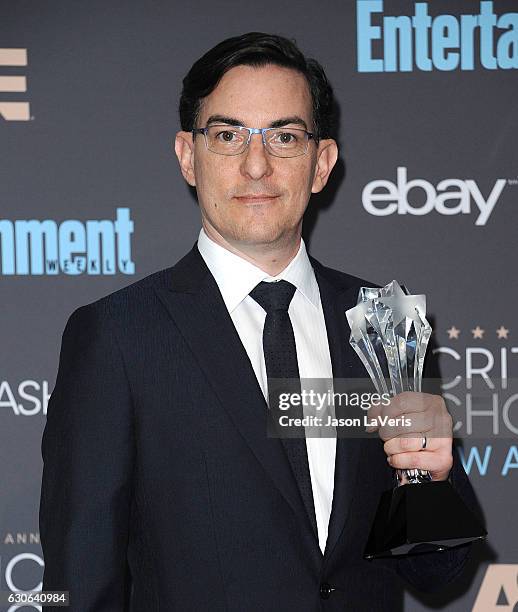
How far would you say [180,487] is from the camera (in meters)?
1.58

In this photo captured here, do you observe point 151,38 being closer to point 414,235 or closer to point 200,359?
point 414,235

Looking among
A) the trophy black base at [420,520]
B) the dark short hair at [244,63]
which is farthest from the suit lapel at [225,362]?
the dark short hair at [244,63]

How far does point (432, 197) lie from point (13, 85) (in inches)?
52.1

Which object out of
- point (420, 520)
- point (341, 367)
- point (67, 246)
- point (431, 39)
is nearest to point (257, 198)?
point (341, 367)

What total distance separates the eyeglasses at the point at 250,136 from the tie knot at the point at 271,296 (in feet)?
0.90

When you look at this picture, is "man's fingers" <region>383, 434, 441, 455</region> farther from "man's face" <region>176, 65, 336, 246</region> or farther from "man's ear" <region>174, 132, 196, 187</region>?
"man's ear" <region>174, 132, 196, 187</region>

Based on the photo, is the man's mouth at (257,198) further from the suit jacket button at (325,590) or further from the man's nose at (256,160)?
the suit jacket button at (325,590)

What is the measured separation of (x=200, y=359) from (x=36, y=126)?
1249 mm

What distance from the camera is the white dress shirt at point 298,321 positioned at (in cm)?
164

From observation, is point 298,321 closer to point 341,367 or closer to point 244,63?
point 341,367

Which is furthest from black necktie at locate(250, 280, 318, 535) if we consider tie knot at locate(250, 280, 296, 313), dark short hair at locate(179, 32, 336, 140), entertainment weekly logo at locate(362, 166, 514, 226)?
entertainment weekly logo at locate(362, 166, 514, 226)

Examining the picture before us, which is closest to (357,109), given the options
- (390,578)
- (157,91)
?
(157,91)

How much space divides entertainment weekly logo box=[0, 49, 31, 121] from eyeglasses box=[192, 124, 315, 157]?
3.35ft

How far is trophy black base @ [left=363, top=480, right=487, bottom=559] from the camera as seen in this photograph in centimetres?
144
